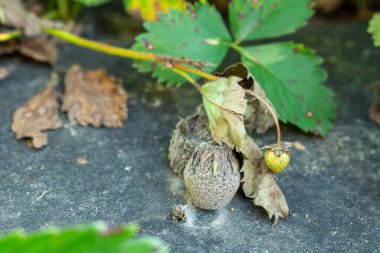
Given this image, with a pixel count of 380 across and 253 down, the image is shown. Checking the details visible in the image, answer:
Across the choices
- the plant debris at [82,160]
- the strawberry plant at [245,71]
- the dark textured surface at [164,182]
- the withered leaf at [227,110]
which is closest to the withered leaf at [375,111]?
the dark textured surface at [164,182]

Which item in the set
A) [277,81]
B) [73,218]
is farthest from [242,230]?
[277,81]

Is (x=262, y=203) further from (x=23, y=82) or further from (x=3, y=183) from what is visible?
(x=23, y=82)

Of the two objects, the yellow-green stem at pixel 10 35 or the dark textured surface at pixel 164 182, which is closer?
the dark textured surface at pixel 164 182

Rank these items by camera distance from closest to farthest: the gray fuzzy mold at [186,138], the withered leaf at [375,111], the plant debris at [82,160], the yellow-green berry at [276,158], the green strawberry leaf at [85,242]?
the green strawberry leaf at [85,242], the yellow-green berry at [276,158], the gray fuzzy mold at [186,138], the plant debris at [82,160], the withered leaf at [375,111]

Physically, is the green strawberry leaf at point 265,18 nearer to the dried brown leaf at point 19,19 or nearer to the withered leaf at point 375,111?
the withered leaf at point 375,111

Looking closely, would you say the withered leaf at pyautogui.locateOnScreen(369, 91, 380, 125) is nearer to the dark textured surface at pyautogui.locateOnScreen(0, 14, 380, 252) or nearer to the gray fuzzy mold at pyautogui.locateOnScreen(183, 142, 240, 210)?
the dark textured surface at pyautogui.locateOnScreen(0, 14, 380, 252)
